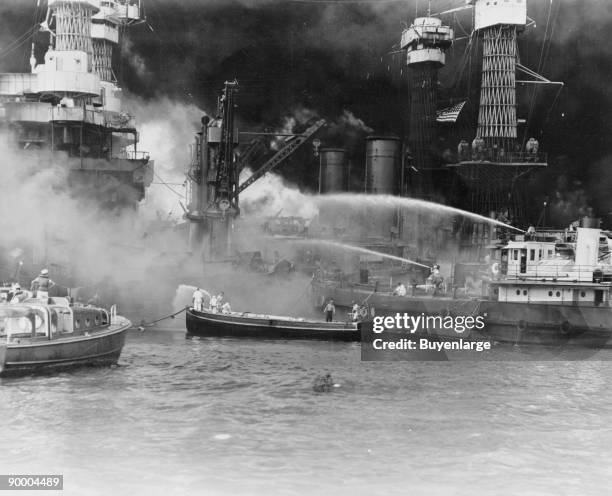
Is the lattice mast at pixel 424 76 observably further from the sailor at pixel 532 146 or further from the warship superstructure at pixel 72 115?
the warship superstructure at pixel 72 115

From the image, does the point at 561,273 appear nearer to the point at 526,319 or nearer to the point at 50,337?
the point at 526,319

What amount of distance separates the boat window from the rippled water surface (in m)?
1.60

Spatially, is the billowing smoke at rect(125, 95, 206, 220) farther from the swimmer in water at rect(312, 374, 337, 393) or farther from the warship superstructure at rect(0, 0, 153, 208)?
the swimmer in water at rect(312, 374, 337, 393)

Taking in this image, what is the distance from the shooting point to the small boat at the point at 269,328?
37.8 meters

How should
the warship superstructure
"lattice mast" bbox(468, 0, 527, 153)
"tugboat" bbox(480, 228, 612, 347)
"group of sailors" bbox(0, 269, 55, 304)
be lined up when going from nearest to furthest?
1. "group of sailors" bbox(0, 269, 55, 304)
2. "tugboat" bbox(480, 228, 612, 347)
3. the warship superstructure
4. "lattice mast" bbox(468, 0, 527, 153)

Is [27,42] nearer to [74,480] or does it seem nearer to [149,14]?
[149,14]

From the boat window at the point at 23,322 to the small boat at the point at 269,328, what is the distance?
12302mm

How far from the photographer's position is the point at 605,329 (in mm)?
37812


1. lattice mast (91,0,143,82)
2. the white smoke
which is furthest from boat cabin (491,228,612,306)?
lattice mast (91,0,143,82)

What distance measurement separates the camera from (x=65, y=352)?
26.9m

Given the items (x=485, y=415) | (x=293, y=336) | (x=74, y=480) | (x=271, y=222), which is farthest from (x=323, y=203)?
(x=74, y=480)

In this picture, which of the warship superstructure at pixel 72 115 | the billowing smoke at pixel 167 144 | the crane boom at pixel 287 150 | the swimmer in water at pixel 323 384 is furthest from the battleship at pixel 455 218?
the swimmer in water at pixel 323 384

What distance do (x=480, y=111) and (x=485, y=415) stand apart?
1681 inches

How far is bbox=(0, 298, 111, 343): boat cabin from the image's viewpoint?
26.0 m
